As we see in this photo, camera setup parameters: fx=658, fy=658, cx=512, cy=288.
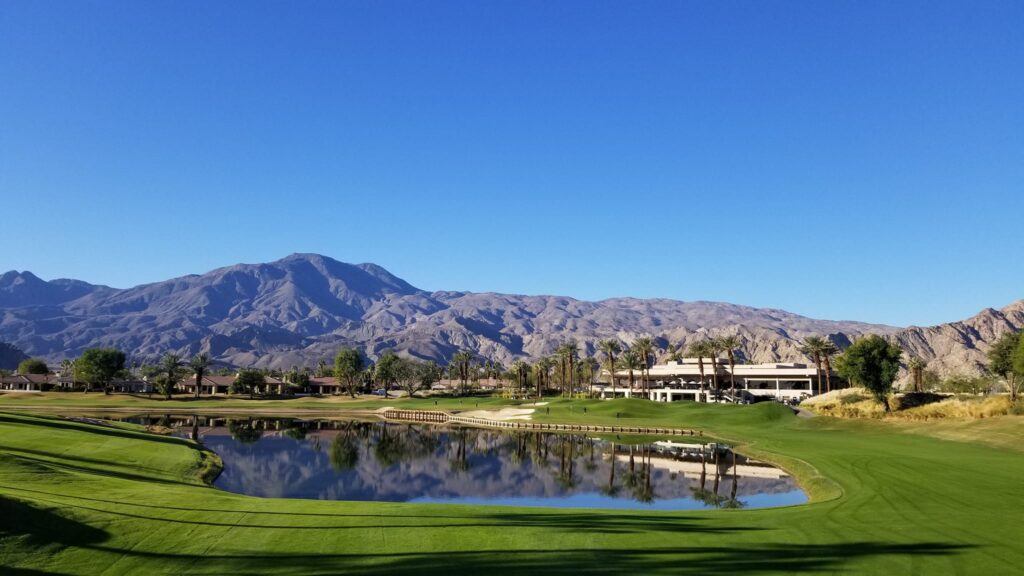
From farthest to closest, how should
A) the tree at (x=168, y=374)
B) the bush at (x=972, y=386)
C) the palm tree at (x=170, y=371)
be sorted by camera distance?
the tree at (x=168, y=374), the palm tree at (x=170, y=371), the bush at (x=972, y=386)

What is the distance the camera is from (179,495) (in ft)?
87.5

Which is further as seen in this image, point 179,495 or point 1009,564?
point 179,495

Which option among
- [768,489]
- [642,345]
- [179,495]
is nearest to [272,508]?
[179,495]

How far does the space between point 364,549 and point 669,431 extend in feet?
226

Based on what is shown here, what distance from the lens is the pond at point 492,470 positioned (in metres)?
42.1

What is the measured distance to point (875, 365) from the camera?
84.1 metres

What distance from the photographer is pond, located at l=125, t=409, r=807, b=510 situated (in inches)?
1656

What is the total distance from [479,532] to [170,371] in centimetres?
14605

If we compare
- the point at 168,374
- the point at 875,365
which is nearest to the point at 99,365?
the point at 168,374

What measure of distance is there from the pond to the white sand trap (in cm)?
1688

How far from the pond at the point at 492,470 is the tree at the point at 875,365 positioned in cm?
2897

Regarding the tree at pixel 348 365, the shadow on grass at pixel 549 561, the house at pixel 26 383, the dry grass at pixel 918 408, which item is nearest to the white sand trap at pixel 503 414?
the dry grass at pixel 918 408

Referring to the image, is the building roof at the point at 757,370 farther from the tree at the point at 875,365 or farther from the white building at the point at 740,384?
the tree at the point at 875,365

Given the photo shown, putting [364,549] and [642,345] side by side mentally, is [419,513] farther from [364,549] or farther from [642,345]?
[642,345]
